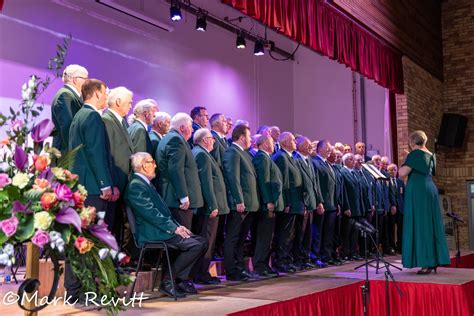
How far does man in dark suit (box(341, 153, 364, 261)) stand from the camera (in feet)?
23.0

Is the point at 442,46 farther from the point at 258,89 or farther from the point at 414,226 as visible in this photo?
the point at 414,226

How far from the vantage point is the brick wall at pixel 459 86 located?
11586 mm

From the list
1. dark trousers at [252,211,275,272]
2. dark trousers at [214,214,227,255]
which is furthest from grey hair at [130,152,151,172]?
dark trousers at [252,211,275,272]

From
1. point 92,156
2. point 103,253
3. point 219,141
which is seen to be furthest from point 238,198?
point 103,253

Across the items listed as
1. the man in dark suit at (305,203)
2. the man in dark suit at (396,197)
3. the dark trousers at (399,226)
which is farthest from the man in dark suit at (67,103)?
the dark trousers at (399,226)

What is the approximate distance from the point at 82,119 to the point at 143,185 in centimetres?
62

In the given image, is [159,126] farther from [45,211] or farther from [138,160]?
[45,211]

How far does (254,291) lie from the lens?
4.33m

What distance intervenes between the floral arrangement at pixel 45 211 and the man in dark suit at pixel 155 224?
2131 mm

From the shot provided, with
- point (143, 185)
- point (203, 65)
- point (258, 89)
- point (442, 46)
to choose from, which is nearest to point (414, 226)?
point (143, 185)

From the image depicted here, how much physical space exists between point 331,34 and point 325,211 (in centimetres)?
238

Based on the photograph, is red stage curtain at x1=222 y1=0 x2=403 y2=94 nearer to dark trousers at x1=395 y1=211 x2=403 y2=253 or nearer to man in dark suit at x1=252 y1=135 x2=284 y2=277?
man in dark suit at x1=252 y1=135 x2=284 y2=277

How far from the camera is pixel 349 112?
12.1m

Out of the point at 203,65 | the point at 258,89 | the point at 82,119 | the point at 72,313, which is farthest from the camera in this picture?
the point at 258,89
